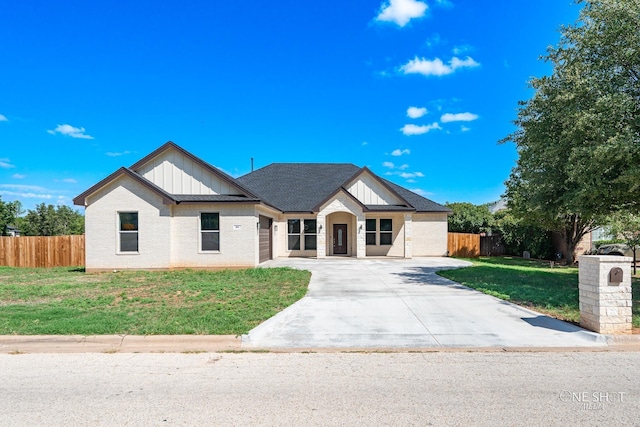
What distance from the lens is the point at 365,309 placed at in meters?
8.59

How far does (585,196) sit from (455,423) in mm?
10741

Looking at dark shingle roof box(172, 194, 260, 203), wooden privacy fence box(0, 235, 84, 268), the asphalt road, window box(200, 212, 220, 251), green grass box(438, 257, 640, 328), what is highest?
dark shingle roof box(172, 194, 260, 203)

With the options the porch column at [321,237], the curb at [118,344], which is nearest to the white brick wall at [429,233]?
the porch column at [321,237]

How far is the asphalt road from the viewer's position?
146 inches

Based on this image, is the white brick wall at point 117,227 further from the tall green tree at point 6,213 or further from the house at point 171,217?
the tall green tree at point 6,213

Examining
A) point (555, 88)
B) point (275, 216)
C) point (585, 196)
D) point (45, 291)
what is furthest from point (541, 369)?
point (275, 216)

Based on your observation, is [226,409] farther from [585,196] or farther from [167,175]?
[167,175]

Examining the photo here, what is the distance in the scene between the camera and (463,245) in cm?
2478

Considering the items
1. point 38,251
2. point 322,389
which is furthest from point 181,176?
point 322,389

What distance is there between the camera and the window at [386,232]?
2373 cm

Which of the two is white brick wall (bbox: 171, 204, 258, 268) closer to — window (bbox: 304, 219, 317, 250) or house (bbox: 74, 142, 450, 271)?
house (bbox: 74, 142, 450, 271)

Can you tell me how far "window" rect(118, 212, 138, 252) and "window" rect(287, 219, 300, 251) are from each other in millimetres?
9546

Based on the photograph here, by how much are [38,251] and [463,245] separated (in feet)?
82.9

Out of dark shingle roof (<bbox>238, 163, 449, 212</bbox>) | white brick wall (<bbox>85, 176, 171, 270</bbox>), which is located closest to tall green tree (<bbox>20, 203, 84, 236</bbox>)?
dark shingle roof (<bbox>238, 163, 449, 212</bbox>)
